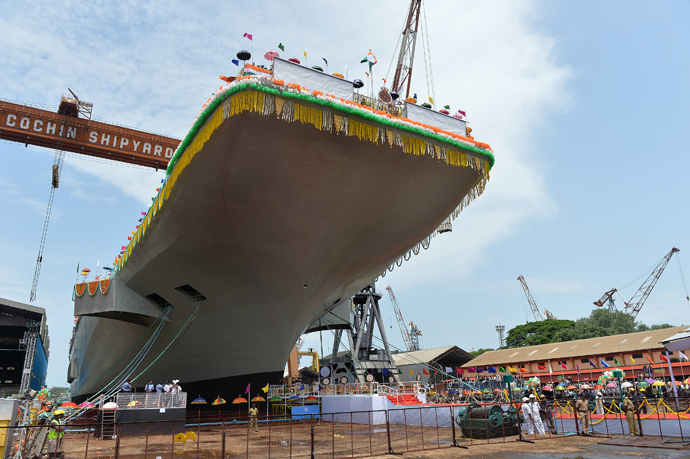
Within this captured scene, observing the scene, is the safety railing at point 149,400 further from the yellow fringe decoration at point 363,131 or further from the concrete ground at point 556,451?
the yellow fringe decoration at point 363,131

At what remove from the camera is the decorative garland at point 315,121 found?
9055 mm

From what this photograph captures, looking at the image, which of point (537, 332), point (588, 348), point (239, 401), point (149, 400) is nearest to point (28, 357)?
point (239, 401)

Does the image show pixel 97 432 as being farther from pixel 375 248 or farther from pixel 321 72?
pixel 321 72

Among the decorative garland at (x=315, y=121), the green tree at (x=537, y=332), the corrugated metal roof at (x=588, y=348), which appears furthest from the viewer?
the green tree at (x=537, y=332)

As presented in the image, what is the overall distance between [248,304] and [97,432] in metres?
5.14

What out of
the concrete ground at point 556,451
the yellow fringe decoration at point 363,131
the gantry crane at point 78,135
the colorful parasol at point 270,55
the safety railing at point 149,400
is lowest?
the concrete ground at point 556,451

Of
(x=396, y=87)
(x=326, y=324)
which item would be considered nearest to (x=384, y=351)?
(x=326, y=324)

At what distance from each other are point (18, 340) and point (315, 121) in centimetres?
4764

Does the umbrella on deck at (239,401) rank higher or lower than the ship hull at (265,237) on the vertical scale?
lower

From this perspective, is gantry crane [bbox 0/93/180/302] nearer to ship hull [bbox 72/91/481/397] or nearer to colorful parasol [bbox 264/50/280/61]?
ship hull [bbox 72/91/481/397]

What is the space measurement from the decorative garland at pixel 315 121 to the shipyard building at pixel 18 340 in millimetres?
31849

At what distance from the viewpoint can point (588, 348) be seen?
34.6 m

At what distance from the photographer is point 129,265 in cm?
1450

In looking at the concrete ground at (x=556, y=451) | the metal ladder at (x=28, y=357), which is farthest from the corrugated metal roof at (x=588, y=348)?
the metal ladder at (x=28, y=357)
